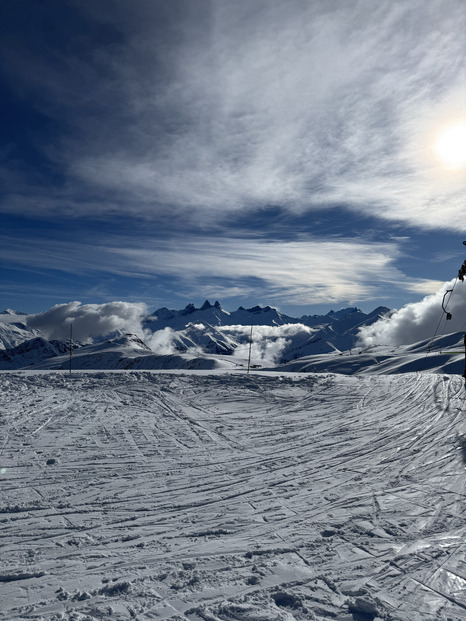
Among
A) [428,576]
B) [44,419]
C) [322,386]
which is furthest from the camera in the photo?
[322,386]

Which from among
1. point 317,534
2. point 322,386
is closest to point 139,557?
point 317,534

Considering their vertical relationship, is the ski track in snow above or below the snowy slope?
above

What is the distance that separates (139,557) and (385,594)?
3550 mm

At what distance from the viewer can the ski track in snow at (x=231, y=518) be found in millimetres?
4781

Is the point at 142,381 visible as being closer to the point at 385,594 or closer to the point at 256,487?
the point at 256,487

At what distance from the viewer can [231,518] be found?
22.8 feet

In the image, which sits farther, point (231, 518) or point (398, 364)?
point (398, 364)

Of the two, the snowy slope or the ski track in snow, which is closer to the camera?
the ski track in snow

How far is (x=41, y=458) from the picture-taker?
10.1 meters

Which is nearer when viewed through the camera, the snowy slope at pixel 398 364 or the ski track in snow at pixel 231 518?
the ski track in snow at pixel 231 518

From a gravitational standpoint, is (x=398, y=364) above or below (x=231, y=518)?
below

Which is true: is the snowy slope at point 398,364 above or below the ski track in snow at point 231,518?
below

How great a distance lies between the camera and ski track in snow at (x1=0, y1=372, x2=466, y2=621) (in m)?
4.78

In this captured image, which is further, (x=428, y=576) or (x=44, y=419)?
(x=44, y=419)
